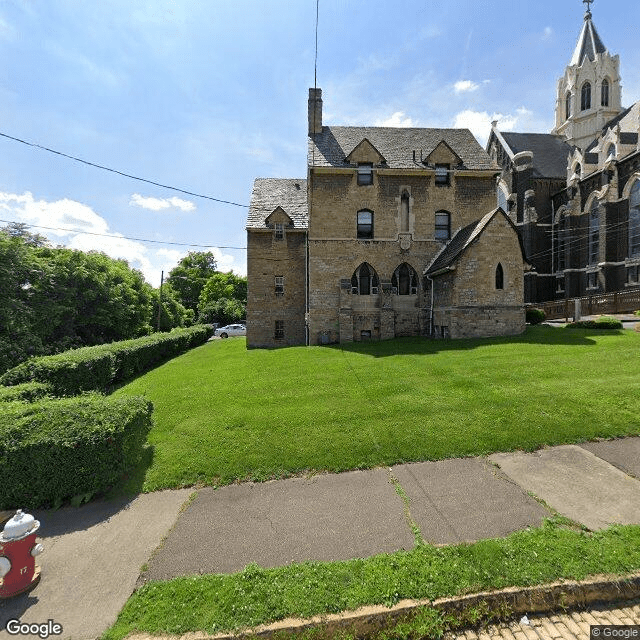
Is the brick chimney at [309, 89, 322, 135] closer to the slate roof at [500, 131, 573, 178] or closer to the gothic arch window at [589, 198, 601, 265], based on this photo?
the slate roof at [500, 131, 573, 178]

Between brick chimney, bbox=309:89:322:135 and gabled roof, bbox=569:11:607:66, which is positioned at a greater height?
gabled roof, bbox=569:11:607:66

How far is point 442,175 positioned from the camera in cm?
2134

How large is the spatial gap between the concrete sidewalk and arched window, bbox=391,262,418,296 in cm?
1569

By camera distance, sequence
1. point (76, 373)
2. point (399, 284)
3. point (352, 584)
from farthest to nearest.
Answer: point (399, 284)
point (76, 373)
point (352, 584)

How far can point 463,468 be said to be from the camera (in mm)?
5609

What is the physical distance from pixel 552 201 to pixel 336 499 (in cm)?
4625

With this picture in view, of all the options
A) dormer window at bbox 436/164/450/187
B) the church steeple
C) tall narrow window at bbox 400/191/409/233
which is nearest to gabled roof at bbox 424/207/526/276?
tall narrow window at bbox 400/191/409/233

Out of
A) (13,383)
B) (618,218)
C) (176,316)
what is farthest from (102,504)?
(618,218)

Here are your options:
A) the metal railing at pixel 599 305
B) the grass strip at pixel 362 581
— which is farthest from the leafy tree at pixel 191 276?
the grass strip at pixel 362 581

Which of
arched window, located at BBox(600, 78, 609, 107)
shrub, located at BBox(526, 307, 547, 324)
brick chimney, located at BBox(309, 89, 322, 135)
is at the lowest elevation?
shrub, located at BBox(526, 307, 547, 324)

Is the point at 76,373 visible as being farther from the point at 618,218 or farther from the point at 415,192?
the point at 618,218

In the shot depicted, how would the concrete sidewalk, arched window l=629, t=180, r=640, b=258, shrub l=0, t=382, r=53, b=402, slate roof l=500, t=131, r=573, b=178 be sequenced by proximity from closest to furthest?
the concrete sidewalk < shrub l=0, t=382, r=53, b=402 < arched window l=629, t=180, r=640, b=258 < slate roof l=500, t=131, r=573, b=178

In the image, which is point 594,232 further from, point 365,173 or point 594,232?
point 365,173

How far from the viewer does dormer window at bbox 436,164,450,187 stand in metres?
21.3
